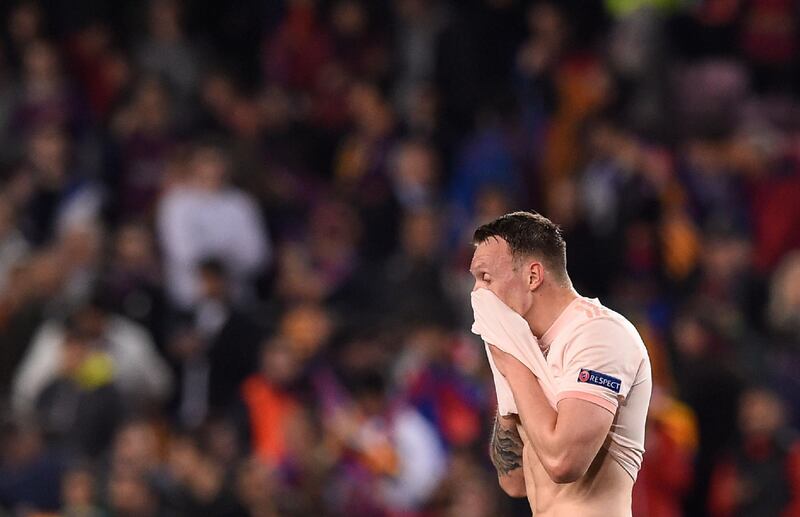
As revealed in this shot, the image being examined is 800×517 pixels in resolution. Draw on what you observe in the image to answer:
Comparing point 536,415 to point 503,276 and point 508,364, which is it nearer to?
point 508,364

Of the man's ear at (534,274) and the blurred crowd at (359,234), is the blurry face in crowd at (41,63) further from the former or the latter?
the man's ear at (534,274)

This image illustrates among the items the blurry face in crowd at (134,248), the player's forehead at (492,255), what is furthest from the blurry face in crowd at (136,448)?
the player's forehead at (492,255)

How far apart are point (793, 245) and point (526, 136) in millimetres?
2275

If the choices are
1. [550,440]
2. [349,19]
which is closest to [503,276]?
[550,440]

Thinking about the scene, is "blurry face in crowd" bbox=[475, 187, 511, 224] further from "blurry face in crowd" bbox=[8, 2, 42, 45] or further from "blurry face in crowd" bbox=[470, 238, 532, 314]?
"blurry face in crowd" bbox=[470, 238, 532, 314]

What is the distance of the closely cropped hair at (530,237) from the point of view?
437 centimetres

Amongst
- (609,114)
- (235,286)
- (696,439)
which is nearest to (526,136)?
(609,114)

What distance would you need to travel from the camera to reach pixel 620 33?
41.5 feet

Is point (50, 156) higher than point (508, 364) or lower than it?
lower

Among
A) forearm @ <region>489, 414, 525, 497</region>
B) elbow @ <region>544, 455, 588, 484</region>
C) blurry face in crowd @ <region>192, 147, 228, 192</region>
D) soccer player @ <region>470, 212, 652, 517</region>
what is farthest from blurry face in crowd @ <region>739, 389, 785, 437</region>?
elbow @ <region>544, 455, 588, 484</region>

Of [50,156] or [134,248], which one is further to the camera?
[50,156]

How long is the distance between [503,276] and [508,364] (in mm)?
265

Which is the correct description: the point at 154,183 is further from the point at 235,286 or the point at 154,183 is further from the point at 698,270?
the point at 698,270

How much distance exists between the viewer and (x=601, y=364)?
4223 millimetres
